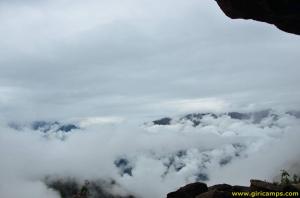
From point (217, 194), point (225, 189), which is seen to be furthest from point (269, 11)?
point (225, 189)

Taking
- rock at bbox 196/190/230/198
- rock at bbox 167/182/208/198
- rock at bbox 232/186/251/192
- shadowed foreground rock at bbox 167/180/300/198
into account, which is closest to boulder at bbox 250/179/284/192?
shadowed foreground rock at bbox 167/180/300/198

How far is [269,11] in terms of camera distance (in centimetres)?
4309

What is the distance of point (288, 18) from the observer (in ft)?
143

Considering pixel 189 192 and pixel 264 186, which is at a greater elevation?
pixel 264 186

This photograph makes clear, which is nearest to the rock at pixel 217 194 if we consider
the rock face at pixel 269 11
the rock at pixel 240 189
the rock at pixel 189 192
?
the rock at pixel 240 189

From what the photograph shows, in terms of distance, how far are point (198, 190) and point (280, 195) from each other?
13366 mm

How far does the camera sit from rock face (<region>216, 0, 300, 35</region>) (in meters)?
41.7

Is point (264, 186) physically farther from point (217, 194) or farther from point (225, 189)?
point (225, 189)

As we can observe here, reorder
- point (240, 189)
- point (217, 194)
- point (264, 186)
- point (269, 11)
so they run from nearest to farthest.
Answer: point (269, 11), point (264, 186), point (217, 194), point (240, 189)

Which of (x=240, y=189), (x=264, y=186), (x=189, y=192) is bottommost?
(x=189, y=192)

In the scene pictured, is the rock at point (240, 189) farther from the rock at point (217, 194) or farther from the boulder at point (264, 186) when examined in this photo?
the rock at point (217, 194)

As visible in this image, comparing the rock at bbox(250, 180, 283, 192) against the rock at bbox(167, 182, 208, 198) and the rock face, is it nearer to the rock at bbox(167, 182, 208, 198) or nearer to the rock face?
the rock at bbox(167, 182, 208, 198)

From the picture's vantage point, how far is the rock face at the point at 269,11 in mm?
41737

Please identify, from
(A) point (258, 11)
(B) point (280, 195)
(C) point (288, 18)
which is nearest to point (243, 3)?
(A) point (258, 11)
